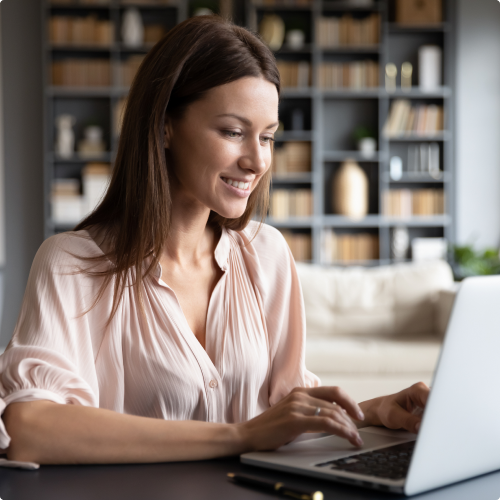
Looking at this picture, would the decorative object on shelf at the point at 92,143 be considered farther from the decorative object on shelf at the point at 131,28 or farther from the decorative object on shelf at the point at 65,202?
the decorative object on shelf at the point at 131,28

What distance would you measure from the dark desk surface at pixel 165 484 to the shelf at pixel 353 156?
16.6 feet

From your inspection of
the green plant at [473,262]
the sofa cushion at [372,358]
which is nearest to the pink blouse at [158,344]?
the sofa cushion at [372,358]

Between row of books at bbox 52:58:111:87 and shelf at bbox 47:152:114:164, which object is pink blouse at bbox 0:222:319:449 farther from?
row of books at bbox 52:58:111:87

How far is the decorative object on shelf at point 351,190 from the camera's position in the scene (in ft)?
18.6

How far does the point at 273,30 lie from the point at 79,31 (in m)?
1.64

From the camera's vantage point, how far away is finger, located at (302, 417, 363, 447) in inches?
31.7

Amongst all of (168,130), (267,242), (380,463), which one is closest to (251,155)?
(168,130)

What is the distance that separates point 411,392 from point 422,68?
17.4 ft

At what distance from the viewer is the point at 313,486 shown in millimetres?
701

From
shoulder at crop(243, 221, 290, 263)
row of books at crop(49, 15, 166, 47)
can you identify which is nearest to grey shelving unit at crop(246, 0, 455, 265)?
row of books at crop(49, 15, 166, 47)

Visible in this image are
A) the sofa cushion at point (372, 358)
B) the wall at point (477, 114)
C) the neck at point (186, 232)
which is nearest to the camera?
the neck at point (186, 232)

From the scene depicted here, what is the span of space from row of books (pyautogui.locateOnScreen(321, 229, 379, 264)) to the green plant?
2.47 feet

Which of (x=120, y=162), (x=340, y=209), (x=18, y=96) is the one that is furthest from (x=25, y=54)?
(x=120, y=162)

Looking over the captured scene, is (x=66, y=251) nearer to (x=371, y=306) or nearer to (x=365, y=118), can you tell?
(x=371, y=306)
